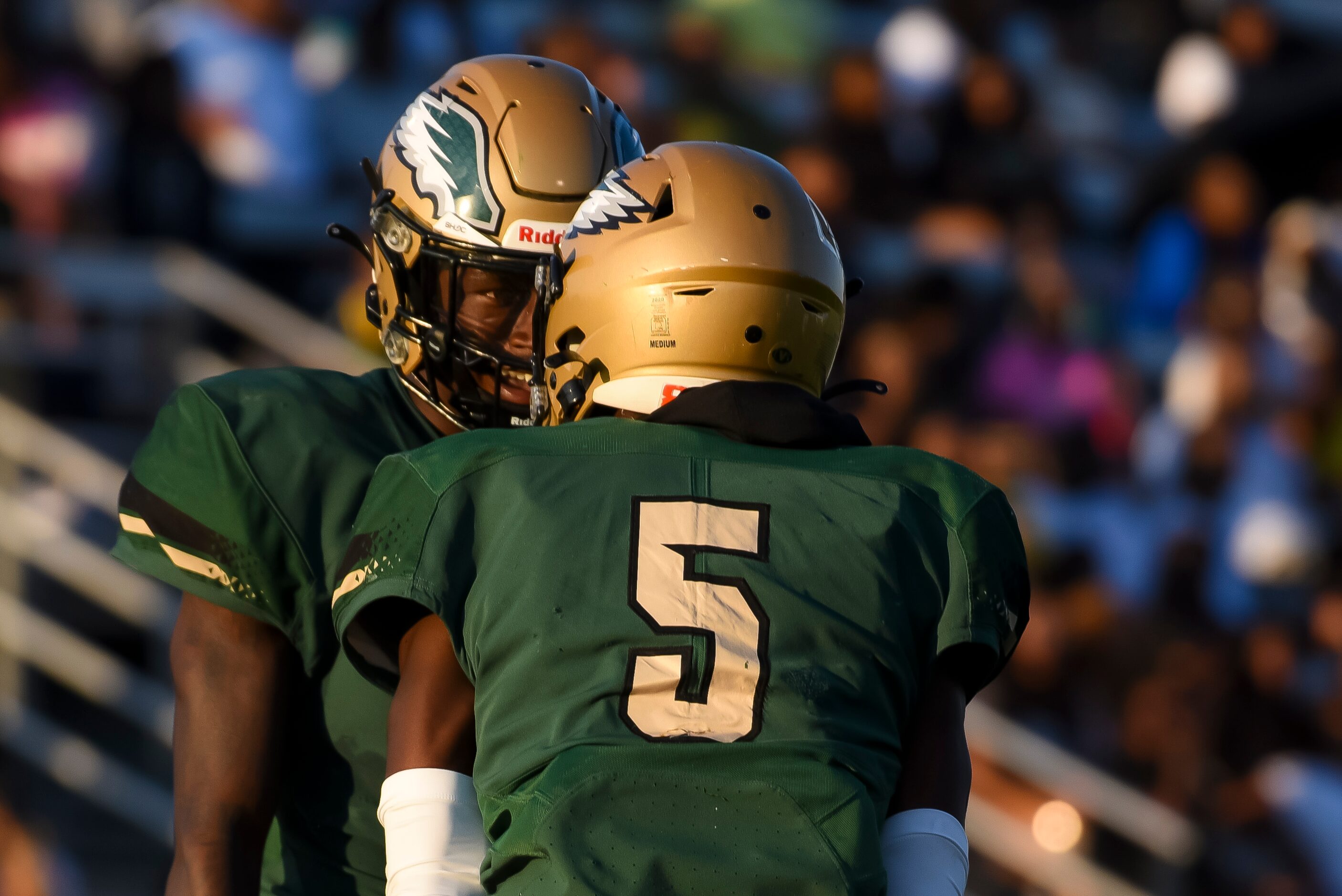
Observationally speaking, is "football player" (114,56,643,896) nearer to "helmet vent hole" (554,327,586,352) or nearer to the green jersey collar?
"helmet vent hole" (554,327,586,352)

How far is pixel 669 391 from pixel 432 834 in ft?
2.00

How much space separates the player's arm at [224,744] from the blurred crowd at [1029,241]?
416 centimetres

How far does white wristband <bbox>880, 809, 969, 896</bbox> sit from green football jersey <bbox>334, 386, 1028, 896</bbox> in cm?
7

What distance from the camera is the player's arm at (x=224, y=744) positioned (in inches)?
88.3

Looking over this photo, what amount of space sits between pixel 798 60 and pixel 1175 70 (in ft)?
6.90

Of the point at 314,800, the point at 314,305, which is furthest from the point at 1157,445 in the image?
the point at 314,800

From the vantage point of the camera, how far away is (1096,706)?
21.4ft

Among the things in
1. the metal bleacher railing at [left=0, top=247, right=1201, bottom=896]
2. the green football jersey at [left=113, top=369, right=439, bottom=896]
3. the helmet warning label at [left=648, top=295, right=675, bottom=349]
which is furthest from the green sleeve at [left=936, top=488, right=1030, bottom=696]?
the metal bleacher railing at [left=0, top=247, right=1201, bottom=896]

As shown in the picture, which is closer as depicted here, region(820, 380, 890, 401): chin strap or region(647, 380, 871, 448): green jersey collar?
region(647, 380, 871, 448): green jersey collar

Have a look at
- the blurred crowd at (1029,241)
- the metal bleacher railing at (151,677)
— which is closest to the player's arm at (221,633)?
the metal bleacher railing at (151,677)

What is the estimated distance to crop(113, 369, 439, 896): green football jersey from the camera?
2.31 metres

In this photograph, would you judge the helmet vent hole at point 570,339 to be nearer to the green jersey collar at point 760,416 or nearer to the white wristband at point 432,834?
the green jersey collar at point 760,416

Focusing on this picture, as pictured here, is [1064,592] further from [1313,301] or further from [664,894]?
[664,894]

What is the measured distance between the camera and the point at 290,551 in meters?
2.32
